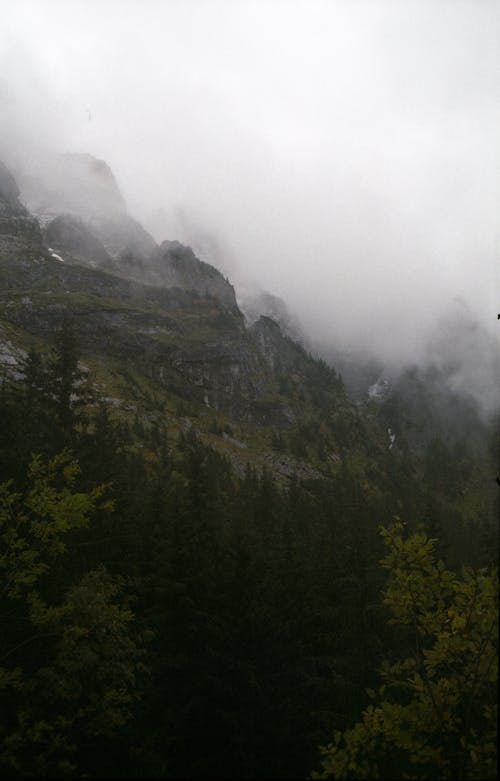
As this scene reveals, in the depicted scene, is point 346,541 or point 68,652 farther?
point 346,541

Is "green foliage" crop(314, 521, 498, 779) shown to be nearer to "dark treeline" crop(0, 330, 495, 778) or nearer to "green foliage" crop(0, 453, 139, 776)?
"dark treeline" crop(0, 330, 495, 778)

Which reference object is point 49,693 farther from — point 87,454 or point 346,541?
point 346,541

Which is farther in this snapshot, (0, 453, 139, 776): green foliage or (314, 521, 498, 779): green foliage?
(0, 453, 139, 776): green foliage

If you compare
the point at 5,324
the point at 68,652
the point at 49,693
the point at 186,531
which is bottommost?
the point at 49,693

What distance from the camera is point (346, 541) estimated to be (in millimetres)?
42375

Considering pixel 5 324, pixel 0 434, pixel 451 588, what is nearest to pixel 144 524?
pixel 0 434

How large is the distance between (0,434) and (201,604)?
1212cm

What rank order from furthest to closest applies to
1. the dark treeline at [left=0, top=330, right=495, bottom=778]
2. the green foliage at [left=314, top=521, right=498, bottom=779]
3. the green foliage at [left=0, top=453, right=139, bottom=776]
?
1. the dark treeline at [left=0, top=330, right=495, bottom=778]
2. the green foliage at [left=0, top=453, right=139, bottom=776]
3. the green foliage at [left=314, top=521, right=498, bottom=779]

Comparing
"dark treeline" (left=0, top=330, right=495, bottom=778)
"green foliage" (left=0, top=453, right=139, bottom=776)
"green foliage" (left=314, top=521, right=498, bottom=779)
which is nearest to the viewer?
"green foliage" (left=314, top=521, right=498, bottom=779)

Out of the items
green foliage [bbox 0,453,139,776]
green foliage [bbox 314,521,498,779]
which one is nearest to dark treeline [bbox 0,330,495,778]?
green foliage [bbox 0,453,139,776]

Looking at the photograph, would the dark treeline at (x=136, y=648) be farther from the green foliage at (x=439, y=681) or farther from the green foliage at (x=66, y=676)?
the green foliage at (x=439, y=681)

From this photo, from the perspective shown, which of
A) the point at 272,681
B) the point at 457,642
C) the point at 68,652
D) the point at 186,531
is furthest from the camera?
the point at 186,531

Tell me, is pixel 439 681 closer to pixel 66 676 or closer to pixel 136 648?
pixel 66 676

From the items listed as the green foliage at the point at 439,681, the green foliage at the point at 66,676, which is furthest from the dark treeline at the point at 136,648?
the green foliage at the point at 439,681
